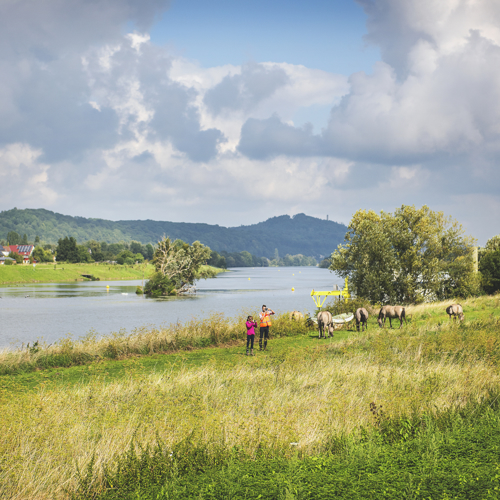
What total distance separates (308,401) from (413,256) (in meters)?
38.1

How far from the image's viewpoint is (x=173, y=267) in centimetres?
8494


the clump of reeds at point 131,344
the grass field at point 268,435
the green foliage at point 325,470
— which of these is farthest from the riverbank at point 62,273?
the green foliage at point 325,470

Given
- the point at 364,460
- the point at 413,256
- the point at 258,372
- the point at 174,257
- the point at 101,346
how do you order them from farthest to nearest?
the point at 174,257 < the point at 413,256 < the point at 101,346 < the point at 258,372 < the point at 364,460

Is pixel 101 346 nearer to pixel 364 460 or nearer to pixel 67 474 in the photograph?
pixel 67 474

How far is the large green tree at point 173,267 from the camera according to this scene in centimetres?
8150

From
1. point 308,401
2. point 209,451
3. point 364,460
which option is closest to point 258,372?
point 308,401

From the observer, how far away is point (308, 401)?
35.9ft

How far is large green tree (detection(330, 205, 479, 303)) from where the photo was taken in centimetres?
4272

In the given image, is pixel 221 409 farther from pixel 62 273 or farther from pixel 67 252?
pixel 67 252

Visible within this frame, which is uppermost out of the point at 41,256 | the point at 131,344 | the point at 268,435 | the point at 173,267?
the point at 41,256

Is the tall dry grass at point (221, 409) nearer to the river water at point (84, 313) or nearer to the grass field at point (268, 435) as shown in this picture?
the grass field at point (268, 435)

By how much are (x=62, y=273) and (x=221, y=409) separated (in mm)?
116976

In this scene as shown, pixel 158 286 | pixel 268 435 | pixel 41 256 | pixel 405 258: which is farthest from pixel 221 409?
pixel 41 256

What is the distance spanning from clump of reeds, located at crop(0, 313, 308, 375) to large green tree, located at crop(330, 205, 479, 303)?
16354mm
